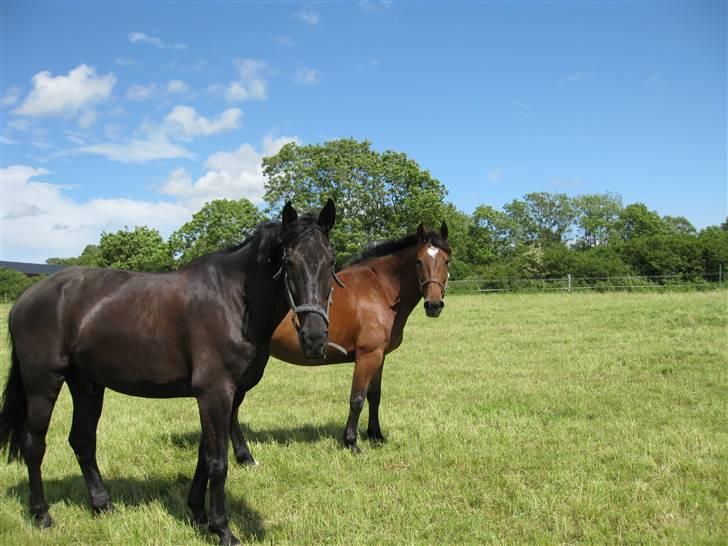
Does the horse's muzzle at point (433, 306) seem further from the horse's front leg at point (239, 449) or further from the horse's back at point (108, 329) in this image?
the horse's back at point (108, 329)

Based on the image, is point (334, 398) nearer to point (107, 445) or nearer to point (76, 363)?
point (107, 445)

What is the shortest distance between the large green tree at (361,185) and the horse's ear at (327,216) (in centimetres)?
3651

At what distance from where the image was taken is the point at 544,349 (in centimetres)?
1277

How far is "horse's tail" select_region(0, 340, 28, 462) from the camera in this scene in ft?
15.0

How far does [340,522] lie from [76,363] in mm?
2472

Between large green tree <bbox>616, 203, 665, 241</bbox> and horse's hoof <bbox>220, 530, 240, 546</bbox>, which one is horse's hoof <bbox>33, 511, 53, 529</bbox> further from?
large green tree <bbox>616, 203, 665, 241</bbox>

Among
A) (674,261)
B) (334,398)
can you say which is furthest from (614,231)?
(334,398)

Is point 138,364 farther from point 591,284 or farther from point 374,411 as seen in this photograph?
point 591,284

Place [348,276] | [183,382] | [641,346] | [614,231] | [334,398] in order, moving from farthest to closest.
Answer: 1. [614,231]
2. [641,346]
3. [334,398]
4. [348,276]
5. [183,382]

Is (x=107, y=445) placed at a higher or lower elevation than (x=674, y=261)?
lower

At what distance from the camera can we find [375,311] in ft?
21.3

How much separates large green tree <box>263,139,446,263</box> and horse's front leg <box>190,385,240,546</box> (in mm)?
36686

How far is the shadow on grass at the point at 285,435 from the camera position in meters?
6.51

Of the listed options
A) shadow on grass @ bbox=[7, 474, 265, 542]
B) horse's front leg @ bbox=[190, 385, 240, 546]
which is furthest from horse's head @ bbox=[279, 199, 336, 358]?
shadow on grass @ bbox=[7, 474, 265, 542]
